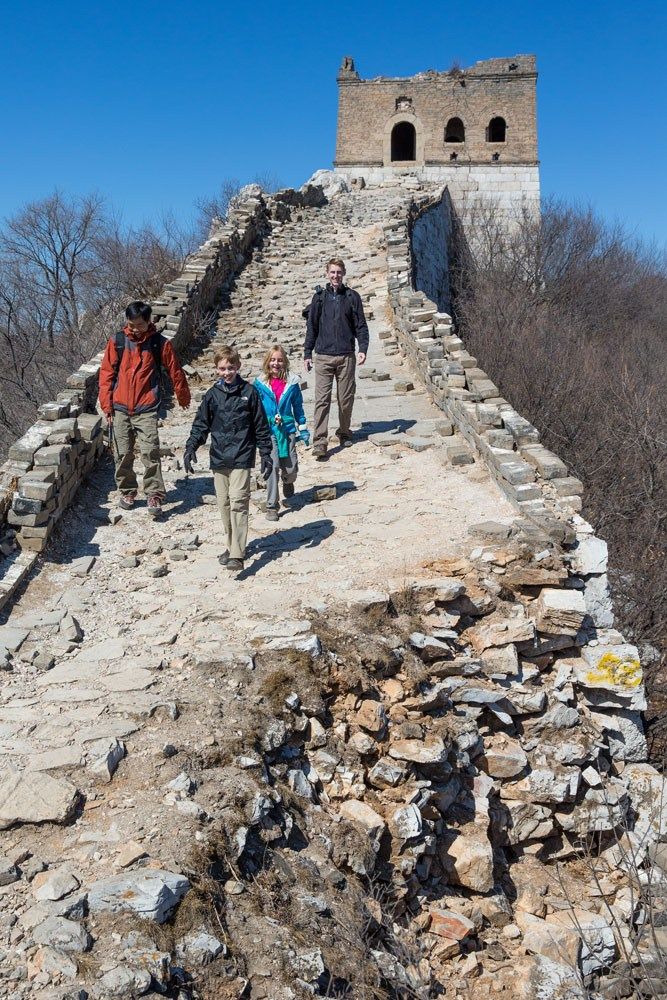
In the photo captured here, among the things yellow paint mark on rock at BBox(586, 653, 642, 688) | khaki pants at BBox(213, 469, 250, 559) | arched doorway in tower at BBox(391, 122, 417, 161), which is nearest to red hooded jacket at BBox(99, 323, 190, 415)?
khaki pants at BBox(213, 469, 250, 559)

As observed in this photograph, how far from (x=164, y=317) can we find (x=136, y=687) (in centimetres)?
819

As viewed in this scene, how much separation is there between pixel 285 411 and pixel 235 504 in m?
1.19

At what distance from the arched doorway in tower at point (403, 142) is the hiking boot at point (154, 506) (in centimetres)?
2515

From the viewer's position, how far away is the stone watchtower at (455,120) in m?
27.5

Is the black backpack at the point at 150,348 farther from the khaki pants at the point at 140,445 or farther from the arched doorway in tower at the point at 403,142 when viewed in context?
the arched doorway in tower at the point at 403,142

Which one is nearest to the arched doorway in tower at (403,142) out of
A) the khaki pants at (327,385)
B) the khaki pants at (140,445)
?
the khaki pants at (327,385)

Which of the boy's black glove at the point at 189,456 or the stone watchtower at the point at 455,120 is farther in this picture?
the stone watchtower at the point at 455,120

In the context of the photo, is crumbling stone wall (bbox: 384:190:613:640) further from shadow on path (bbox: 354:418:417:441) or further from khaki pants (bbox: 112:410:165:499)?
khaki pants (bbox: 112:410:165:499)

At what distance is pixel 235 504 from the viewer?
6.07m

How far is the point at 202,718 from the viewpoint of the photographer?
4.45 metres

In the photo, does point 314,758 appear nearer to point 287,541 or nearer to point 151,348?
point 287,541

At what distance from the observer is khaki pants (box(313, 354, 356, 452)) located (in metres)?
8.27

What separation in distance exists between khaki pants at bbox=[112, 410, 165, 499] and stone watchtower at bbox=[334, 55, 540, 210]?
74.1 feet

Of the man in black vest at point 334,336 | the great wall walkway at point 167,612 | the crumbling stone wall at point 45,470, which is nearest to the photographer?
the great wall walkway at point 167,612
